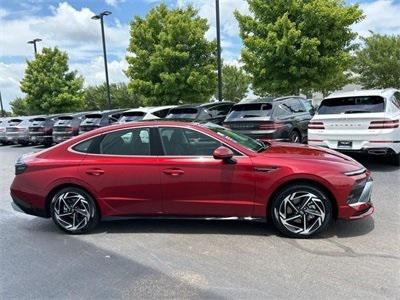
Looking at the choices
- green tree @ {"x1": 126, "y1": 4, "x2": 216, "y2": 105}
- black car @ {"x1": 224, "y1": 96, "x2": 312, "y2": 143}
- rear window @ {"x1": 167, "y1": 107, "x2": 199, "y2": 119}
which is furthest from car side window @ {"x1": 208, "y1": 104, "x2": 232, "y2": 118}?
green tree @ {"x1": 126, "y1": 4, "x2": 216, "y2": 105}

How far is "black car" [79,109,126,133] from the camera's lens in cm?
1634

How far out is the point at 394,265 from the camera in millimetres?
4121

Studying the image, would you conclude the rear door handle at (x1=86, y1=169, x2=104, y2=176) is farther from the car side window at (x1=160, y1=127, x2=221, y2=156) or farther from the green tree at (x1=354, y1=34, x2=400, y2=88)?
the green tree at (x1=354, y1=34, x2=400, y2=88)

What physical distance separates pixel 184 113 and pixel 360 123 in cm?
567

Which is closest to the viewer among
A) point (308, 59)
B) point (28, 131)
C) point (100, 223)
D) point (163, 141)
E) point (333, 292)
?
point (333, 292)

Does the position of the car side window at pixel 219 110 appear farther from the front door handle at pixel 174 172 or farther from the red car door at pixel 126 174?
the front door handle at pixel 174 172

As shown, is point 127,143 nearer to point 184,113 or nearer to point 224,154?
point 224,154

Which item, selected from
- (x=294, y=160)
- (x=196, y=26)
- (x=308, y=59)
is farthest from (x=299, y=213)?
(x=196, y=26)

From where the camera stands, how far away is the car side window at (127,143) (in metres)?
5.42

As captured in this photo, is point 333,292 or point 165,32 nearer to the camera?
point 333,292

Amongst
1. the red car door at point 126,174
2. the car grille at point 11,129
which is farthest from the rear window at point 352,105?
the car grille at point 11,129

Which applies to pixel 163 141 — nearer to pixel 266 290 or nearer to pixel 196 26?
pixel 266 290

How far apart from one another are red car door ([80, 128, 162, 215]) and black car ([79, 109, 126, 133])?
11.0m

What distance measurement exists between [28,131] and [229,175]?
671 inches
